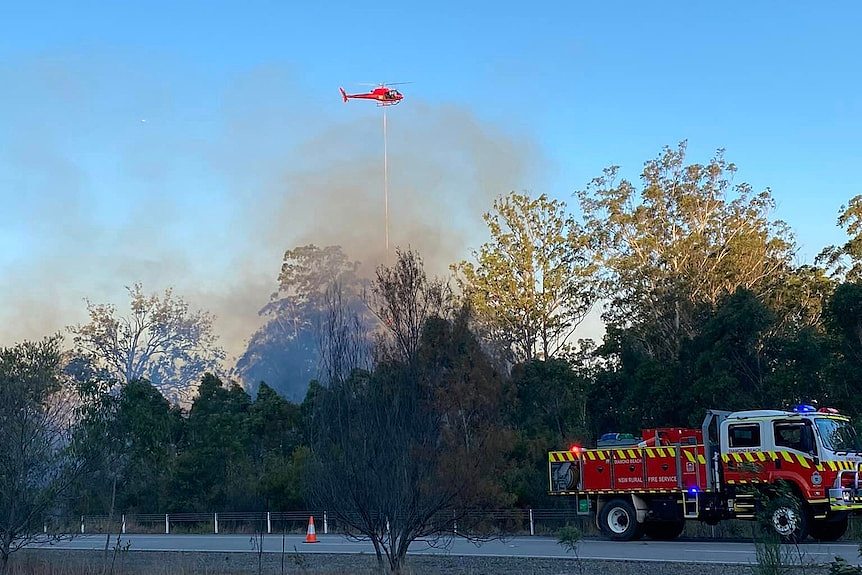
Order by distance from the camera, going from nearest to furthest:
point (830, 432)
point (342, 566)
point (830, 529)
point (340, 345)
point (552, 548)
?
point (340, 345), point (342, 566), point (830, 432), point (830, 529), point (552, 548)

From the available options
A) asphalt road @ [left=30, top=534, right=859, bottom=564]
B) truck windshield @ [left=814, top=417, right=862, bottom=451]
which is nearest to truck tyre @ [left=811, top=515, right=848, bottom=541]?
asphalt road @ [left=30, top=534, right=859, bottom=564]

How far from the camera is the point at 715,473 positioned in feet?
71.3

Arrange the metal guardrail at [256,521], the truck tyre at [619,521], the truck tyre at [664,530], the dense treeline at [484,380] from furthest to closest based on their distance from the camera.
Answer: the metal guardrail at [256,521]
the truck tyre at [664,530]
the truck tyre at [619,521]
the dense treeline at [484,380]

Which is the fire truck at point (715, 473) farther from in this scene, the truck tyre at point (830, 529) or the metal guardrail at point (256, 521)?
the metal guardrail at point (256, 521)

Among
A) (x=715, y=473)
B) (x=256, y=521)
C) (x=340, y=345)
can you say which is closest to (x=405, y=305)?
(x=340, y=345)

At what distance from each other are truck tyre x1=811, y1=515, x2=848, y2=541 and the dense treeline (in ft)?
23.8

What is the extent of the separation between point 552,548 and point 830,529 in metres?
6.29

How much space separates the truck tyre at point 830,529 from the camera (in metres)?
20.9

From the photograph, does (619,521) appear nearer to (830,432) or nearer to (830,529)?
(830,529)

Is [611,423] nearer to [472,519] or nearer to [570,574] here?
[472,519]

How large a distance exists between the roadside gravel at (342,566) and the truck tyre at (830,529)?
514cm

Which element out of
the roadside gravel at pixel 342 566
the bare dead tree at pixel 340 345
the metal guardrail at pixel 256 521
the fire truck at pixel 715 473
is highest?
the bare dead tree at pixel 340 345

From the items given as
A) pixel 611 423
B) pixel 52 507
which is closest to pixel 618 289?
pixel 611 423

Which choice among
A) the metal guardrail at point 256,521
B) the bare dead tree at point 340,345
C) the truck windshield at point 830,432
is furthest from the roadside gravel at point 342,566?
the truck windshield at point 830,432
